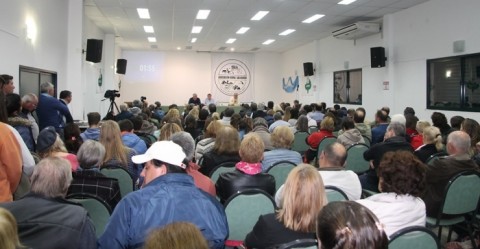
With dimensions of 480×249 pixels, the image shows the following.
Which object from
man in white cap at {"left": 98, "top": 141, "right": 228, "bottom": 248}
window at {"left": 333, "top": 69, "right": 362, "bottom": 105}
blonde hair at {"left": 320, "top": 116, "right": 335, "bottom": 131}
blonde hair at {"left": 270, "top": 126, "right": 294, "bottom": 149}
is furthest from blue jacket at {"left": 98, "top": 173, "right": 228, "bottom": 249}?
window at {"left": 333, "top": 69, "right": 362, "bottom": 105}

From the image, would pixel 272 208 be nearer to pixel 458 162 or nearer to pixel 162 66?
pixel 458 162

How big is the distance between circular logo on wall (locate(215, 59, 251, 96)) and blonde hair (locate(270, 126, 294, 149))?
590 inches

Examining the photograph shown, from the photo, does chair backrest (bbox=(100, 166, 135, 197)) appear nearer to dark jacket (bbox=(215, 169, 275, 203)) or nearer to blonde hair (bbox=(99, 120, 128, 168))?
blonde hair (bbox=(99, 120, 128, 168))

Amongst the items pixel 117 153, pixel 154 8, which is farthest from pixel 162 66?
pixel 117 153

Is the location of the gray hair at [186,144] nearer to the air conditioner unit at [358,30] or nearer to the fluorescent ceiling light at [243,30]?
the air conditioner unit at [358,30]

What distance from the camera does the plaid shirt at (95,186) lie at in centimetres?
297

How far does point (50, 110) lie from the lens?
6094 millimetres

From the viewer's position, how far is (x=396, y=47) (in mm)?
10289

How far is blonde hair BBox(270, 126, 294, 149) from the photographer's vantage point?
449 cm

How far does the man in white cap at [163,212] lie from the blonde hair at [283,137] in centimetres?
256

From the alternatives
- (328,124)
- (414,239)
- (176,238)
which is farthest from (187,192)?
(328,124)

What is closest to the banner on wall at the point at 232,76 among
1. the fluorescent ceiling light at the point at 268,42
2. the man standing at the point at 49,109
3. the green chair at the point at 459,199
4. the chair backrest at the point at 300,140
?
the fluorescent ceiling light at the point at 268,42

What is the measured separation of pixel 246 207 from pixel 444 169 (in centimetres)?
201

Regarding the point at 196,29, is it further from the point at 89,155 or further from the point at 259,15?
the point at 89,155
